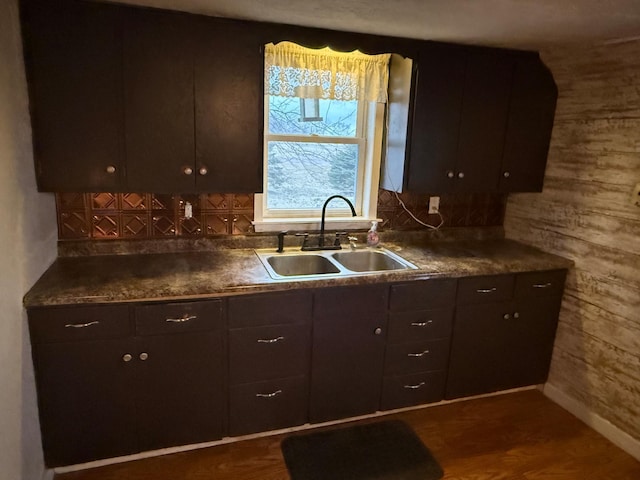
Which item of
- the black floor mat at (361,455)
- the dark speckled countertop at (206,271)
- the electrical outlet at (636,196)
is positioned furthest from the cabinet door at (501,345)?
the electrical outlet at (636,196)

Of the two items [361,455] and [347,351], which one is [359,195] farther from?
[361,455]

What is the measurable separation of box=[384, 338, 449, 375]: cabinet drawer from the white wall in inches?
65.7

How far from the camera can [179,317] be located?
1948 mm

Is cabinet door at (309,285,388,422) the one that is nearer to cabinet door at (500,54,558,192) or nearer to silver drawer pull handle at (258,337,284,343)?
silver drawer pull handle at (258,337,284,343)

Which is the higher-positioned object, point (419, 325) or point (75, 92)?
point (75, 92)

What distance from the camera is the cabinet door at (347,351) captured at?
86.2 inches

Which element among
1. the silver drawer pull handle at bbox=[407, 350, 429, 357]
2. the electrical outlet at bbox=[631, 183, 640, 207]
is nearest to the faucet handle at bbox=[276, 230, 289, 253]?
the silver drawer pull handle at bbox=[407, 350, 429, 357]

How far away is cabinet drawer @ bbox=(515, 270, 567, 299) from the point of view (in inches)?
100

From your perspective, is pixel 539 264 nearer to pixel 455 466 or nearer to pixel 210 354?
pixel 455 466

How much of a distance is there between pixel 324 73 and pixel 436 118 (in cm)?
69

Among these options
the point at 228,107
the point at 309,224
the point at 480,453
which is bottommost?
the point at 480,453

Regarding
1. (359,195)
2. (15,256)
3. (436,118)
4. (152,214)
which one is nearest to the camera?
(15,256)

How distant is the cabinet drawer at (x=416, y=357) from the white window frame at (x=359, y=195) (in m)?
0.82

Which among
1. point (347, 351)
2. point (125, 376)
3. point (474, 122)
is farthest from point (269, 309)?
point (474, 122)
